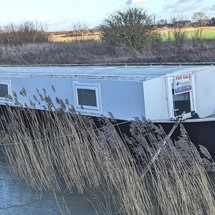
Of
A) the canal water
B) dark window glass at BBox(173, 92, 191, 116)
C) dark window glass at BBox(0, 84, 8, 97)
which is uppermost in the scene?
dark window glass at BBox(0, 84, 8, 97)

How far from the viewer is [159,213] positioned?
219 inches

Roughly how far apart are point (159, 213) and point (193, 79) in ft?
10.2

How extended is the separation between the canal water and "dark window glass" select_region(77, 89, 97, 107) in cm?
199

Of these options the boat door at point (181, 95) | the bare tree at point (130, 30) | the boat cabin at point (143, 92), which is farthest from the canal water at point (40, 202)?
the bare tree at point (130, 30)

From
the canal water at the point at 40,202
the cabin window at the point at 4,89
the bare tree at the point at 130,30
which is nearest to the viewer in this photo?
the canal water at the point at 40,202

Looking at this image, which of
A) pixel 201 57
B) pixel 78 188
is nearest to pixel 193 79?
pixel 78 188

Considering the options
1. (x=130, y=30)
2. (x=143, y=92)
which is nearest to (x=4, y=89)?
(x=143, y=92)

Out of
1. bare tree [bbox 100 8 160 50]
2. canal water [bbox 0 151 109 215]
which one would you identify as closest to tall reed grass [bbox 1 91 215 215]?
canal water [bbox 0 151 109 215]

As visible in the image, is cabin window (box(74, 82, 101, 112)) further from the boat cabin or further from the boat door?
the boat door

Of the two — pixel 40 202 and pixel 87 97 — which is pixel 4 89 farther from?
pixel 40 202

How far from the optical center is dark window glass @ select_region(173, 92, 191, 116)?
304 inches

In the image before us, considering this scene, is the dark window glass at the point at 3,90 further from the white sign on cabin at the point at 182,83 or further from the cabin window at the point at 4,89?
the white sign on cabin at the point at 182,83

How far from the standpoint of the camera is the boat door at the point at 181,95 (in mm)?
7648

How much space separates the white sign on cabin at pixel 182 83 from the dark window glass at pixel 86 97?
62.6 inches
